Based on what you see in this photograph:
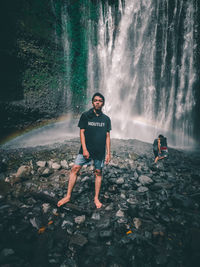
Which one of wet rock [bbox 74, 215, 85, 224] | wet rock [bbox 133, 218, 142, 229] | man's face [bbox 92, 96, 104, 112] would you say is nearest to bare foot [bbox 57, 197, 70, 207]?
wet rock [bbox 74, 215, 85, 224]

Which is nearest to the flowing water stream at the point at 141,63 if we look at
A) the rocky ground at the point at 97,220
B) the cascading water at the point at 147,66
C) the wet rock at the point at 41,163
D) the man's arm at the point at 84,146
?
the cascading water at the point at 147,66

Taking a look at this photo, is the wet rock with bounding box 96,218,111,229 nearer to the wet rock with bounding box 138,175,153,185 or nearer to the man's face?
the wet rock with bounding box 138,175,153,185

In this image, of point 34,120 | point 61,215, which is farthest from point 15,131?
point 61,215

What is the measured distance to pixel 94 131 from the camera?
7.96 ft

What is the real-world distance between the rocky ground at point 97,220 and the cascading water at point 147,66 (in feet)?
24.3

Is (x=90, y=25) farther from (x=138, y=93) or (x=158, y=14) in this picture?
(x=138, y=93)

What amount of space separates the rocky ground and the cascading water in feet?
24.3

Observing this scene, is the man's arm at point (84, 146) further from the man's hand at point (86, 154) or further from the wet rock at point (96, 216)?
the wet rock at point (96, 216)

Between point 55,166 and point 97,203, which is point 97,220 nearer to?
point 97,203

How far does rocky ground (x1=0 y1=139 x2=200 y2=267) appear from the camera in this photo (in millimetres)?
1643

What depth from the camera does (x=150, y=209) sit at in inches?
98.2

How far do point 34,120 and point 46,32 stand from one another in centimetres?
451

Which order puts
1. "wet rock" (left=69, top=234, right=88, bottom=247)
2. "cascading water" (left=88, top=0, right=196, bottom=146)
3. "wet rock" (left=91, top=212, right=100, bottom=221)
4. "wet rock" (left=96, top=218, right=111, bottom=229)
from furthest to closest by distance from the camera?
"cascading water" (left=88, top=0, right=196, bottom=146) → "wet rock" (left=91, top=212, right=100, bottom=221) → "wet rock" (left=96, top=218, right=111, bottom=229) → "wet rock" (left=69, top=234, right=88, bottom=247)

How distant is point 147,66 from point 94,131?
12.2 metres
